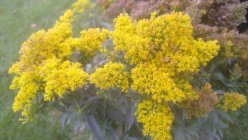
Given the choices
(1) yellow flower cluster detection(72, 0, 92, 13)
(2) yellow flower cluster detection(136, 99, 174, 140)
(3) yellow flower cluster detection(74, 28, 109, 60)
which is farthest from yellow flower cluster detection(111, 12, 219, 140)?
(1) yellow flower cluster detection(72, 0, 92, 13)

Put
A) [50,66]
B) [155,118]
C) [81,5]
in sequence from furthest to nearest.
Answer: [81,5]
[50,66]
[155,118]

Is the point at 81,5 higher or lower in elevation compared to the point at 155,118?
higher

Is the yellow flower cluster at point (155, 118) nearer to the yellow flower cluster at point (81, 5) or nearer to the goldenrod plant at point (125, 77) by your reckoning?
the goldenrod plant at point (125, 77)

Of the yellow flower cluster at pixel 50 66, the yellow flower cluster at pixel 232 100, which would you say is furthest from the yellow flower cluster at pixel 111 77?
the yellow flower cluster at pixel 232 100

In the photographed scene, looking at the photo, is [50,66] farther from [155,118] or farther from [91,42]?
[155,118]

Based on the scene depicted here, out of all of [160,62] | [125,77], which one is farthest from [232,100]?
[125,77]

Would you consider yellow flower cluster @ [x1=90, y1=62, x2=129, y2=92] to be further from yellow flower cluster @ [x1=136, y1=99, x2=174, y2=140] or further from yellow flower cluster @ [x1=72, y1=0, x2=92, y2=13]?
yellow flower cluster @ [x1=72, y1=0, x2=92, y2=13]

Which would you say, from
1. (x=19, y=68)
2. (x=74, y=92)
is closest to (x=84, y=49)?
(x=74, y=92)
